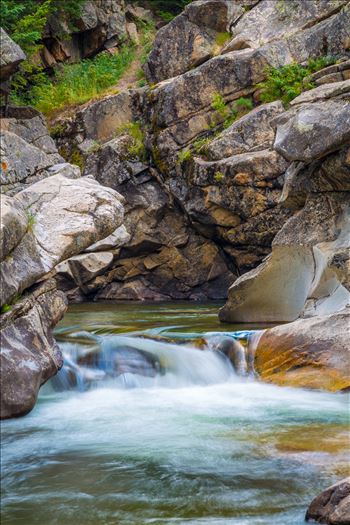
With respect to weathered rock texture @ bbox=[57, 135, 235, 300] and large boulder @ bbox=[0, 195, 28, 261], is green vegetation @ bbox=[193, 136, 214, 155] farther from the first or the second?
large boulder @ bbox=[0, 195, 28, 261]

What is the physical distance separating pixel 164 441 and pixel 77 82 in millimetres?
18724

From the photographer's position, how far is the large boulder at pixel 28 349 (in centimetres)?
722

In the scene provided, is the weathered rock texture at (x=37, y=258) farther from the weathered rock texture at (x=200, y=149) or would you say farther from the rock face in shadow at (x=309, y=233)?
the weathered rock texture at (x=200, y=149)

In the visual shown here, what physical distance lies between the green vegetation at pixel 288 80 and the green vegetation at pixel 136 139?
403 centimetres

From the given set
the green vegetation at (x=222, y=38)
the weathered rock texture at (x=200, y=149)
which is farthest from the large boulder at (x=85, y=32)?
the green vegetation at (x=222, y=38)

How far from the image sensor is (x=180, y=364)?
973 cm

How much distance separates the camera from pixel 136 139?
1933cm

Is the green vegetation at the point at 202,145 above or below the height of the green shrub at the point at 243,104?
below

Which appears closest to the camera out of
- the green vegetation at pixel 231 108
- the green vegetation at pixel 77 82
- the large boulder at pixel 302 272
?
the large boulder at pixel 302 272

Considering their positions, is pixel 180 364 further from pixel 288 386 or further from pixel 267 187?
pixel 267 187

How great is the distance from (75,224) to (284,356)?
3.58 metres

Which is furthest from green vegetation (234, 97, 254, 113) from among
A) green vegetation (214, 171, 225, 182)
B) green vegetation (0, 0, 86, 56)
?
green vegetation (0, 0, 86, 56)

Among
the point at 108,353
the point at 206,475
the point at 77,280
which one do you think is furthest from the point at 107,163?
the point at 206,475

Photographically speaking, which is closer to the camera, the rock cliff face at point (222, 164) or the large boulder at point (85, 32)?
the rock cliff face at point (222, 164)
